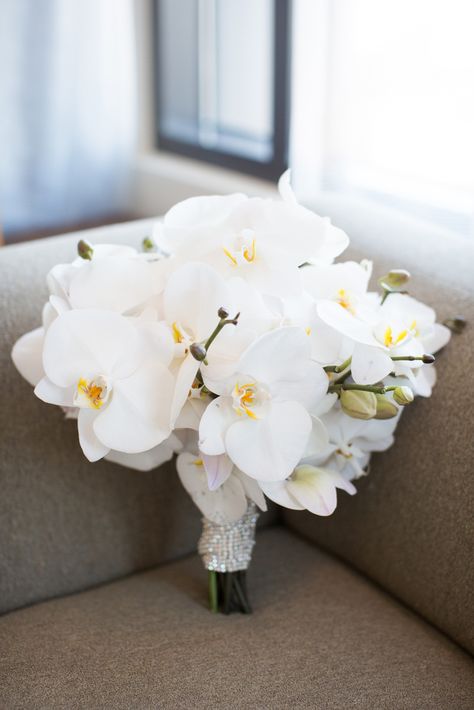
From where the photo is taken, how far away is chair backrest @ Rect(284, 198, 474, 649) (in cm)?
88

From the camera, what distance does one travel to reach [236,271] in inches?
29.9

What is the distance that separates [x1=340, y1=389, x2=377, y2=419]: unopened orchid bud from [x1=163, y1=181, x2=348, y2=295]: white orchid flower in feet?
0.37

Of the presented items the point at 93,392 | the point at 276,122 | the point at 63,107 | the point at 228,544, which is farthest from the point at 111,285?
the point at 63,107

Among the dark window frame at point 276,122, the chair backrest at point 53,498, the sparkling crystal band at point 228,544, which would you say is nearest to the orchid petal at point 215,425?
the sparkling crystal band at point 228,544

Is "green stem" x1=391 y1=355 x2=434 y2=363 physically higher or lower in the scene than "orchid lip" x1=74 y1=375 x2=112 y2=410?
Result: higher

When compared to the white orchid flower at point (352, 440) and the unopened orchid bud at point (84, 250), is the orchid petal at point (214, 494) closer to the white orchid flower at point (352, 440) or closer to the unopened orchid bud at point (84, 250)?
the white orchid flower at point (352, 440)

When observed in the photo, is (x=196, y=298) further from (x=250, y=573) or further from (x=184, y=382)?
(x=250, y=573)

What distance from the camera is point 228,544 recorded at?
896 mm

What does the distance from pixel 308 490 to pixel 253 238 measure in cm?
24

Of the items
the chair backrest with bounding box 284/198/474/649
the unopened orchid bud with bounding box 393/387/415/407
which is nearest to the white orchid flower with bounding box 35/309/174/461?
the unopened orchid bud with bounding box 393/387/415/407

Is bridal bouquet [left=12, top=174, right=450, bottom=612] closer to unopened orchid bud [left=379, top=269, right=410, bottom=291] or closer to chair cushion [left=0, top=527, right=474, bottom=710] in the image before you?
unopened orchid bud [left=379, top=269, right=410, bottom=291]

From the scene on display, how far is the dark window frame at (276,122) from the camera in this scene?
6.25 feet

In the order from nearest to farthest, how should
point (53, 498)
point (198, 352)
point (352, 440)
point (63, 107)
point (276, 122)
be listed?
point (198, 352) → point (352, 440) → point (53, 498) → point (276, 122) → point (63, 107)

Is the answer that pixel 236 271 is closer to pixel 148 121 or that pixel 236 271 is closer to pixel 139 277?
pixel 139 277
